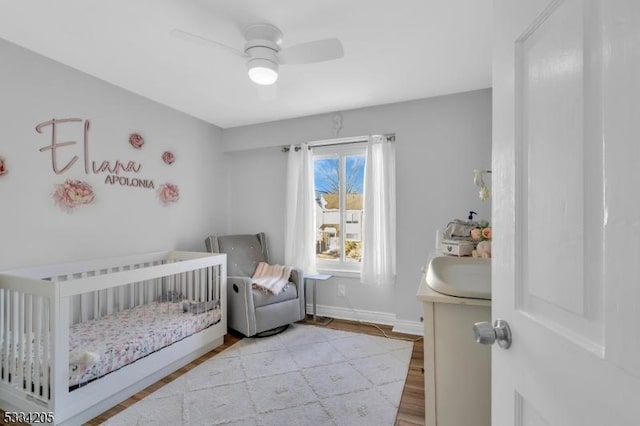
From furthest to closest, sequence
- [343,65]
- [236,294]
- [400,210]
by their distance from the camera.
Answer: [400,210] → [236,294] → [343,65]

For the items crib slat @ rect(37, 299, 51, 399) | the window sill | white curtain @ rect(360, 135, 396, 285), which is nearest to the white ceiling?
white curtain @ rect(360, 135, 396, 285)

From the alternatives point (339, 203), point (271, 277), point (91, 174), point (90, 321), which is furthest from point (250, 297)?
point (91, 174)

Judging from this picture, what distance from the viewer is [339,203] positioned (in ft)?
11.8

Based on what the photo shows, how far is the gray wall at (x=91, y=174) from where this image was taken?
2.06 m

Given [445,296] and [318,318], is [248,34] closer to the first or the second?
[445,296]

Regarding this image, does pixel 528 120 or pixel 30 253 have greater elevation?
pixel 528 120

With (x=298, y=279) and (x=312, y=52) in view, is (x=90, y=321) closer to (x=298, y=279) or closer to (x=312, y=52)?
(x=298, y=279)

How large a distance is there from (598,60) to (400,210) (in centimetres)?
275

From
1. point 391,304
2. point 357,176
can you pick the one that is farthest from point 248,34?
point 391,304

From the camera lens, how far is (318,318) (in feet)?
11.4

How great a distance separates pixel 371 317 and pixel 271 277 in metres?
Answer: 1.19

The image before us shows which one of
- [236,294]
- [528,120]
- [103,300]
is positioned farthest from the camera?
[236,294]

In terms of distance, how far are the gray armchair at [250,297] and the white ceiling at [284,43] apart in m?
1.58

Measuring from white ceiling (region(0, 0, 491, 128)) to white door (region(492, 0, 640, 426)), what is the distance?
1.26 m
